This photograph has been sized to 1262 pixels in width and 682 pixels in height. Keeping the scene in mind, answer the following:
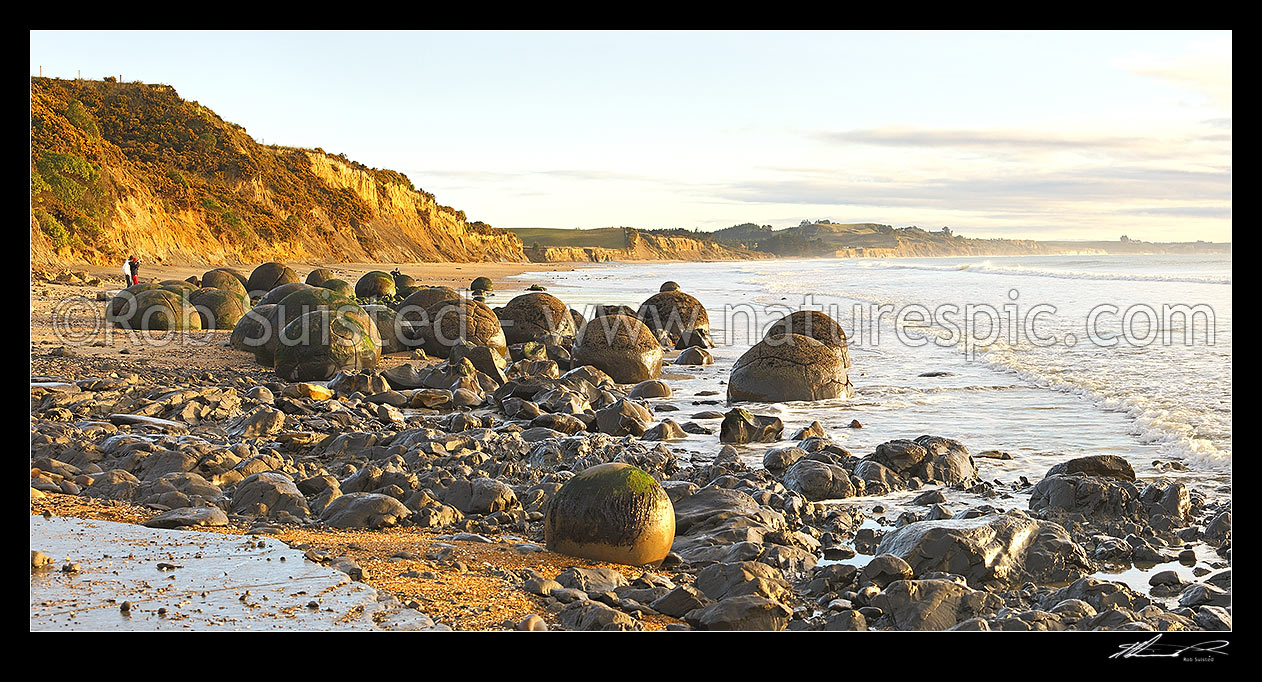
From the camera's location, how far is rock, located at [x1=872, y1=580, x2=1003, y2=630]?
15.5 feet

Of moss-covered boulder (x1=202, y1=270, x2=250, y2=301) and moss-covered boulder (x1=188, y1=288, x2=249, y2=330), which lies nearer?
moss-covered boulder (x1=188, y1=288, x2=249, y2=330)

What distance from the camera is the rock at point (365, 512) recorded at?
6.31 meters

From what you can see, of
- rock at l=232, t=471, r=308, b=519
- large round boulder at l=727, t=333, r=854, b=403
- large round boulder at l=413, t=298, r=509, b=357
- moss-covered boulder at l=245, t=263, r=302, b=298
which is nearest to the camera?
rock at l=232, t=471, r=308, b=519

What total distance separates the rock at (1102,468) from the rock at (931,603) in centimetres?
299

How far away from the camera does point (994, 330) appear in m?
21.9

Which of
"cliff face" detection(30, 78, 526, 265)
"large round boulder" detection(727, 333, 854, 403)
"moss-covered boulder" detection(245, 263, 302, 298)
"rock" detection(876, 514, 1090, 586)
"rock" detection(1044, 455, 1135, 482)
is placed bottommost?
"rock" detection(876, 514, 1090, 586)

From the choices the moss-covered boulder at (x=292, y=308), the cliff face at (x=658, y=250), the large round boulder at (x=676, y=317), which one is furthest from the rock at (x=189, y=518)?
the cliff face at (x=658, y=250)

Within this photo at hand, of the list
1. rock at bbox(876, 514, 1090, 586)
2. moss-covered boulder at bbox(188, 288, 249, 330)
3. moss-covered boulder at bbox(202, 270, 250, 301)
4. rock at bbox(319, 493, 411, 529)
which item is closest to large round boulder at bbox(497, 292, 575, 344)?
moss-covered boulder at bbox(188, 288, 249, 330)

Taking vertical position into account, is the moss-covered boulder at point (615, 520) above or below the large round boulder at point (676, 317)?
below

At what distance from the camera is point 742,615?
470 cm

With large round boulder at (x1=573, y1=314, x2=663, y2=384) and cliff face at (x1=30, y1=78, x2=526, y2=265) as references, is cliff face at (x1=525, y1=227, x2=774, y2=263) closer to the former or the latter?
cliff face at (x1=30, y1=78, x2=526, y2=265)

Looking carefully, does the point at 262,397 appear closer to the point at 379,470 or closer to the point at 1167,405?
the point at 379,470

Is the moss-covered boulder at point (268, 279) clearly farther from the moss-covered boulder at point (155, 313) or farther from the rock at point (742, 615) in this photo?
the rock at point (742, 615)
